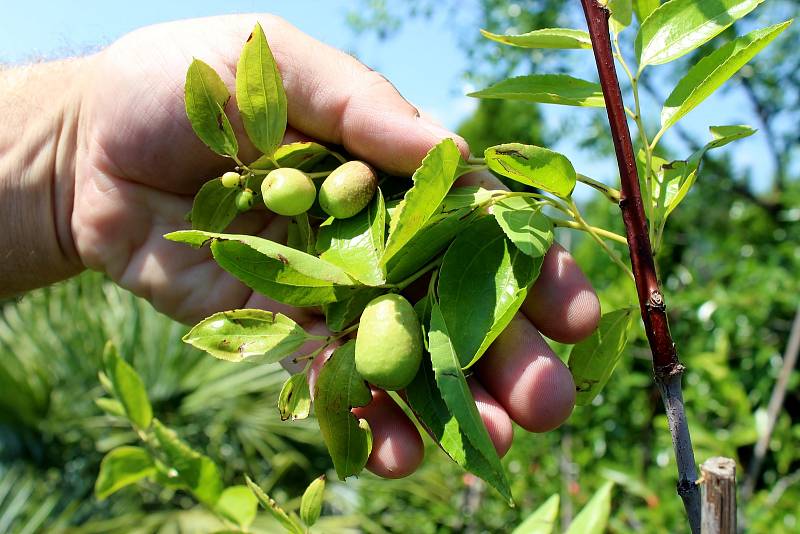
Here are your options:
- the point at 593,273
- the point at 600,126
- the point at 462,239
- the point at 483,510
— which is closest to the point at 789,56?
the point at 600,126

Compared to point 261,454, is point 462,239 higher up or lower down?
higher up

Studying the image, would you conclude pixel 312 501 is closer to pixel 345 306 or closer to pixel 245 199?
Result: pixel 345 306

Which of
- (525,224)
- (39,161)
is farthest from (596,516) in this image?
(39,161)

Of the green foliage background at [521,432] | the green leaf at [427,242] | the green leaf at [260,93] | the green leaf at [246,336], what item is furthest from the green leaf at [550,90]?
the green foliage background at [521,432]

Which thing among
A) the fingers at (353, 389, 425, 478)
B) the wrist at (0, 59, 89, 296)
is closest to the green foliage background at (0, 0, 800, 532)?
the wrist at (0, 59, 89, 296)

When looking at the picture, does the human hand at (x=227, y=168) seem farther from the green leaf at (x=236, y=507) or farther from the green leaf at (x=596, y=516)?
the green leaf at (x=236, y=507)

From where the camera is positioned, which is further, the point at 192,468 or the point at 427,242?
the point at 192,468

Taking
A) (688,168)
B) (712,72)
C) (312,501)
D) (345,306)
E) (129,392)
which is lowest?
(129,392)

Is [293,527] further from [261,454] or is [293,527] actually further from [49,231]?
[261,454]
